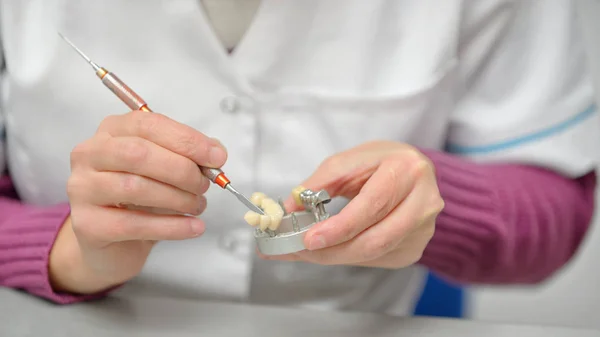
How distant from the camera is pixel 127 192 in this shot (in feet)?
1.18

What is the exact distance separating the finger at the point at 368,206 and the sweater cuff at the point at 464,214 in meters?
0.10

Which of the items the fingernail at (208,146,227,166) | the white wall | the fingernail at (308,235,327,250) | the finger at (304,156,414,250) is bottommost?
the white wall

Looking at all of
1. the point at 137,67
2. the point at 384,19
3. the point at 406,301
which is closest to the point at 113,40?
the point at 137,67

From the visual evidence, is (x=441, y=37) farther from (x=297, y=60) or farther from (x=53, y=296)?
(x=53, y=296)

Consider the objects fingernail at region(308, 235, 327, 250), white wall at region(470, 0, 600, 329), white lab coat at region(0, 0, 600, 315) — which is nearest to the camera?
fingernail at region(308, 235, 327, 250)

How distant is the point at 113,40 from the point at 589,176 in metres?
0.49

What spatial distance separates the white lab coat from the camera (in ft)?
1.52

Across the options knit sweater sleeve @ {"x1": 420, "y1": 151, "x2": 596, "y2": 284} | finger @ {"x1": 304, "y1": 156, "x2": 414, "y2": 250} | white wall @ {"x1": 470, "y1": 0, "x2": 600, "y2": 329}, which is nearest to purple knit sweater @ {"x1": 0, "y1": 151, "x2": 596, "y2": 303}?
knit sweater sleeve @ {"x1": 420, "y1": 151, "x2": 596, "y2": 284}

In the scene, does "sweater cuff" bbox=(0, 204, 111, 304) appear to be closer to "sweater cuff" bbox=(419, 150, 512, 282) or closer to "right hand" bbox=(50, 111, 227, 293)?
"right hand" bbox=(50, 111, 227, 293)

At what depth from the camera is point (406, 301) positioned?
0.68 metres

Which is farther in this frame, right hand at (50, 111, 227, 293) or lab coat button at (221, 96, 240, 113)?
lab coat button at (221, 96, 240, 113)

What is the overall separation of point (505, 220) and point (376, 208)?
0.64ft

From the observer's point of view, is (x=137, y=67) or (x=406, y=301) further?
(x=406, y=301)

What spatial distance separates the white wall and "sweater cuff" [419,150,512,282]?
48 cm
